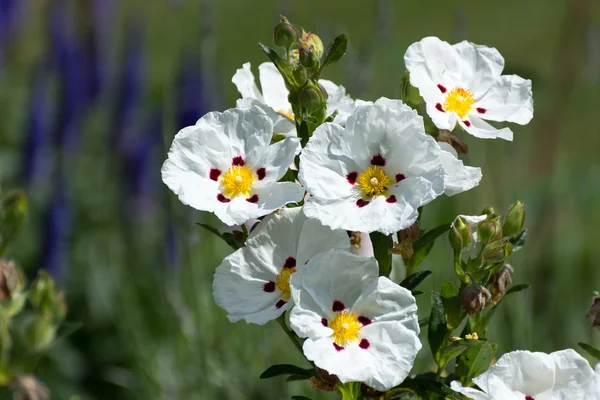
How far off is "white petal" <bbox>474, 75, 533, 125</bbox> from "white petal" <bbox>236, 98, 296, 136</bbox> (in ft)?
0.39

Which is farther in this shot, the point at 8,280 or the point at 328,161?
the point at 8,280

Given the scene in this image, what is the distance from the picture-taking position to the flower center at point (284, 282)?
522 millimetres

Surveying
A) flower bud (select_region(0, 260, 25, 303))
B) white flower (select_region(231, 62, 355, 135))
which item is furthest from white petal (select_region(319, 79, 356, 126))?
flower bud (select_region(0, 260, 25, 303))

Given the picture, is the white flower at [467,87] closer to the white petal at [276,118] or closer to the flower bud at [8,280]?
the white petal at [276,118]

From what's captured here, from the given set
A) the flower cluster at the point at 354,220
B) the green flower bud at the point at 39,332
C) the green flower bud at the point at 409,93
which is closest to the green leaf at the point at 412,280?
the flower cluster at the point at 354,220

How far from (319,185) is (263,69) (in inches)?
6.9

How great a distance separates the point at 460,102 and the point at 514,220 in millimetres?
77

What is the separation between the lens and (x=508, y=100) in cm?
59

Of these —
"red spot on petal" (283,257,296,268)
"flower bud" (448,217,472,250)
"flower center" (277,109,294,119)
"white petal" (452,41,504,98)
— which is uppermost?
"white petal" (452,41,504,98)

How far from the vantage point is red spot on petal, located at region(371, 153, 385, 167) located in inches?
20.7

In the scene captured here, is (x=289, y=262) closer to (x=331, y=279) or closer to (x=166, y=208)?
(x=331, y=279)

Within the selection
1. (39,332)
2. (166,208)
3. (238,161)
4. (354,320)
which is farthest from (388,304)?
(166,208)

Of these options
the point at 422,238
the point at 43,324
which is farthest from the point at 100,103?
the point at 422,238

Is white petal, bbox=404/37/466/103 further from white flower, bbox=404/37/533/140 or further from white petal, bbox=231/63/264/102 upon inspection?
white petal, bbox=231/63/264/102
